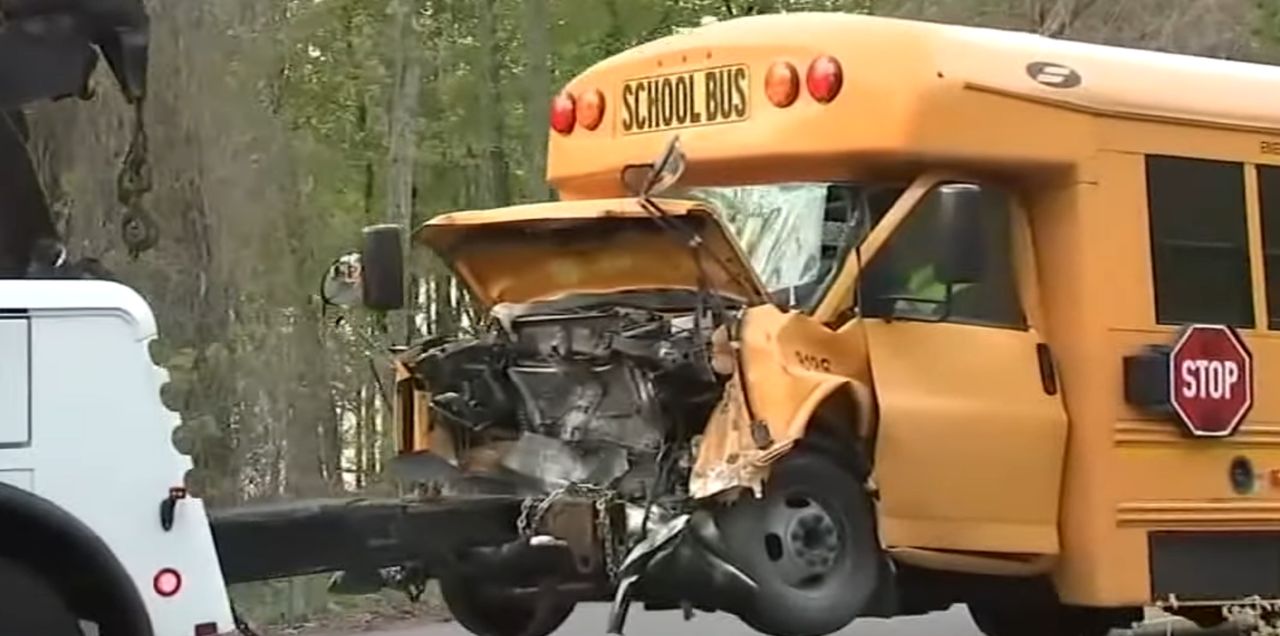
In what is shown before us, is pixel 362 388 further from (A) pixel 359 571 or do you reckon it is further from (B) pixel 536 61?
(A) pixel 359 571

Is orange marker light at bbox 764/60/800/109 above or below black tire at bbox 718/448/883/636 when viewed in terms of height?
above

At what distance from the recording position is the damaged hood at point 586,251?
8.48m

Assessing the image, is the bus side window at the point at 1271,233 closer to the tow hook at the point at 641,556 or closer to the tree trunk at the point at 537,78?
the tow hook at the point at 641,556

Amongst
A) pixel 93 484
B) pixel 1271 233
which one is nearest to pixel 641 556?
pixel 93 484

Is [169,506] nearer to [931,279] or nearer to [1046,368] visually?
[931,279]

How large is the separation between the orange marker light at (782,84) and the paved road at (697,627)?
394 centimetres

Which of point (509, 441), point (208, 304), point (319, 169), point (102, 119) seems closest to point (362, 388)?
point (319, 169)

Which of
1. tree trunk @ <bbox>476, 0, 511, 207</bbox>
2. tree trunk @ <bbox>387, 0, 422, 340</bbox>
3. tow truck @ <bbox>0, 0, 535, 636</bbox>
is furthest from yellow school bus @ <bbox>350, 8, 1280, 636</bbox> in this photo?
tree trunk @ <bbox>476, 0, 511, 207</bbox>

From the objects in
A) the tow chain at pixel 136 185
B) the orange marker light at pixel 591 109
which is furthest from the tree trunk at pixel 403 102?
the tow chain at pixel 136 185

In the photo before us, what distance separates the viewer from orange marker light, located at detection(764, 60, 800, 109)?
8945 millimetres

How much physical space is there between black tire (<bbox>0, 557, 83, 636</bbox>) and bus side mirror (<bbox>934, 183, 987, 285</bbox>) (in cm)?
369

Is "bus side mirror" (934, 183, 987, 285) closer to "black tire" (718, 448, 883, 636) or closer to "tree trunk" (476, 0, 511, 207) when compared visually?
"black tire" (718, 448, 883, 636)

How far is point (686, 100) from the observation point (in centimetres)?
945

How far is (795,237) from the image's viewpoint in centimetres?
914
